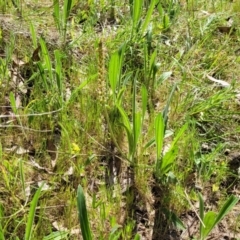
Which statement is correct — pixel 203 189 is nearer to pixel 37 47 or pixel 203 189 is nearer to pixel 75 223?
pixel 75 223

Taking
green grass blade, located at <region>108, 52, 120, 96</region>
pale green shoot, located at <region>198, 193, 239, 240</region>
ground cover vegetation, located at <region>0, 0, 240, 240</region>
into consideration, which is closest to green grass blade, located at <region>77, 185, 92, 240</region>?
ground cover vegetation, located at <region>0, 0, 240, 240</region>

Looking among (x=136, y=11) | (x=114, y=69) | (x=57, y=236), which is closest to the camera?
(x=57, y=236)

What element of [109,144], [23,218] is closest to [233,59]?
[109,144]

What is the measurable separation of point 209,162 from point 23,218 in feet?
2.29

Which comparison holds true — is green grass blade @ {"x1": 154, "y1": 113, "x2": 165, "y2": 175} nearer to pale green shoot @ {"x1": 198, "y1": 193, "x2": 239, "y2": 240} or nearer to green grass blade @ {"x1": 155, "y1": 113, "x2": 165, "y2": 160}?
green grass blade @ {"x1": 155, "y1": 113, "x2": 165, "y2": 160}

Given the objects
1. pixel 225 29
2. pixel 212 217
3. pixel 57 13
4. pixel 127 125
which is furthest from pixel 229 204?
Answer: pixel 225 29

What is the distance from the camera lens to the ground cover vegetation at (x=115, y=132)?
1.37 meters

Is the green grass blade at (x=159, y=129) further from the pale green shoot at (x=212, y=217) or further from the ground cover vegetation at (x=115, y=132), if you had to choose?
the pale green shoot at (x=212, y=217)

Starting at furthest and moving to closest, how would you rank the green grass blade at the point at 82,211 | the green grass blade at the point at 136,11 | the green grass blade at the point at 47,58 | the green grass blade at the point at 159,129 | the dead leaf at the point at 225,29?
1. the dead leaf at the point at 225,29
2. the green grass blade at the point at 136,11
3. the green grass blade at the point at 47,58
4. the green grass blade at the point at 159,129
5. the green grass blade at the point at 82,211

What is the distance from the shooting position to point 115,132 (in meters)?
A: 1.63

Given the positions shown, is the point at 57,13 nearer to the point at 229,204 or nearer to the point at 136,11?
the point at 136,11

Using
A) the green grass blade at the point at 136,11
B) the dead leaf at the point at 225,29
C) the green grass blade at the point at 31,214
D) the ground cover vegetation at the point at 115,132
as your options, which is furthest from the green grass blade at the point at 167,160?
the dead leaf at the point at 225,29

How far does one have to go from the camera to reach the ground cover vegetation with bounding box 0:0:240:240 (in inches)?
53.7

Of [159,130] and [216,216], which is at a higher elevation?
[159,130]
